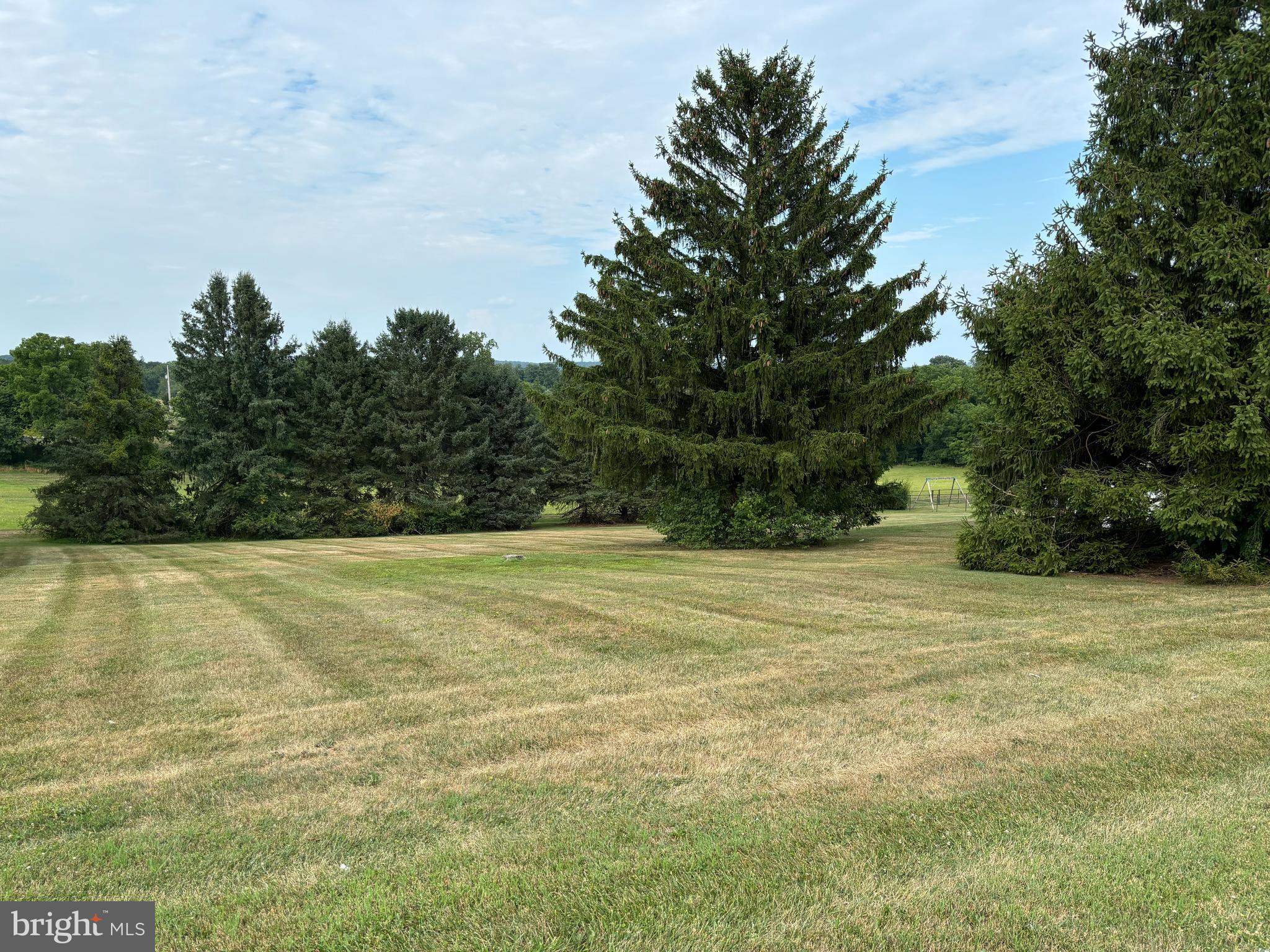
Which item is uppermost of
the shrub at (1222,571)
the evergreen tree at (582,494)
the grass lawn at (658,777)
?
the evergreen tree at (582,494)

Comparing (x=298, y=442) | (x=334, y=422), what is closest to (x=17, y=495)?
(x=298, y=442)

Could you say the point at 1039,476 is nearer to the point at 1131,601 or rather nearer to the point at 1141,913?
the point at 1131,601

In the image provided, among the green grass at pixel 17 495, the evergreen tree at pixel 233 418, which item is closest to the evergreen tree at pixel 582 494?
the evergreen tree at pixel 233 418

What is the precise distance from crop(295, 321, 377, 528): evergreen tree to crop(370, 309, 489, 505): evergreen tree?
72 centimetres

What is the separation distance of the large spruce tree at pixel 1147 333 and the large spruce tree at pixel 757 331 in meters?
4.09

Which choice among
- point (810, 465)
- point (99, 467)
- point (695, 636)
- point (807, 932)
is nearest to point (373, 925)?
point (807, 932)

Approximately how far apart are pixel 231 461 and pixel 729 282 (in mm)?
24271

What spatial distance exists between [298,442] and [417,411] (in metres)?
5.27

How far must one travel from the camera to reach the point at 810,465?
1645 centimetres

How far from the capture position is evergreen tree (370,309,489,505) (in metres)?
34.9

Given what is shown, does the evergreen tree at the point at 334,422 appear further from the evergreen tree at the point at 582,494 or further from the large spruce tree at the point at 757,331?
the large spruce tree at the point at 757,331

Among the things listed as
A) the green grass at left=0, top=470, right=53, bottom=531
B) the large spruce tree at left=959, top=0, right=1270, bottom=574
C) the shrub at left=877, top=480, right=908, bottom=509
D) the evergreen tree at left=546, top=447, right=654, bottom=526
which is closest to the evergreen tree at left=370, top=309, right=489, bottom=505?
the evergreen tree at left=546, top=447, right=654, bottom=526

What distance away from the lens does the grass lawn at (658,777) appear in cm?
287

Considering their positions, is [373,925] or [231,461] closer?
[373,925]
